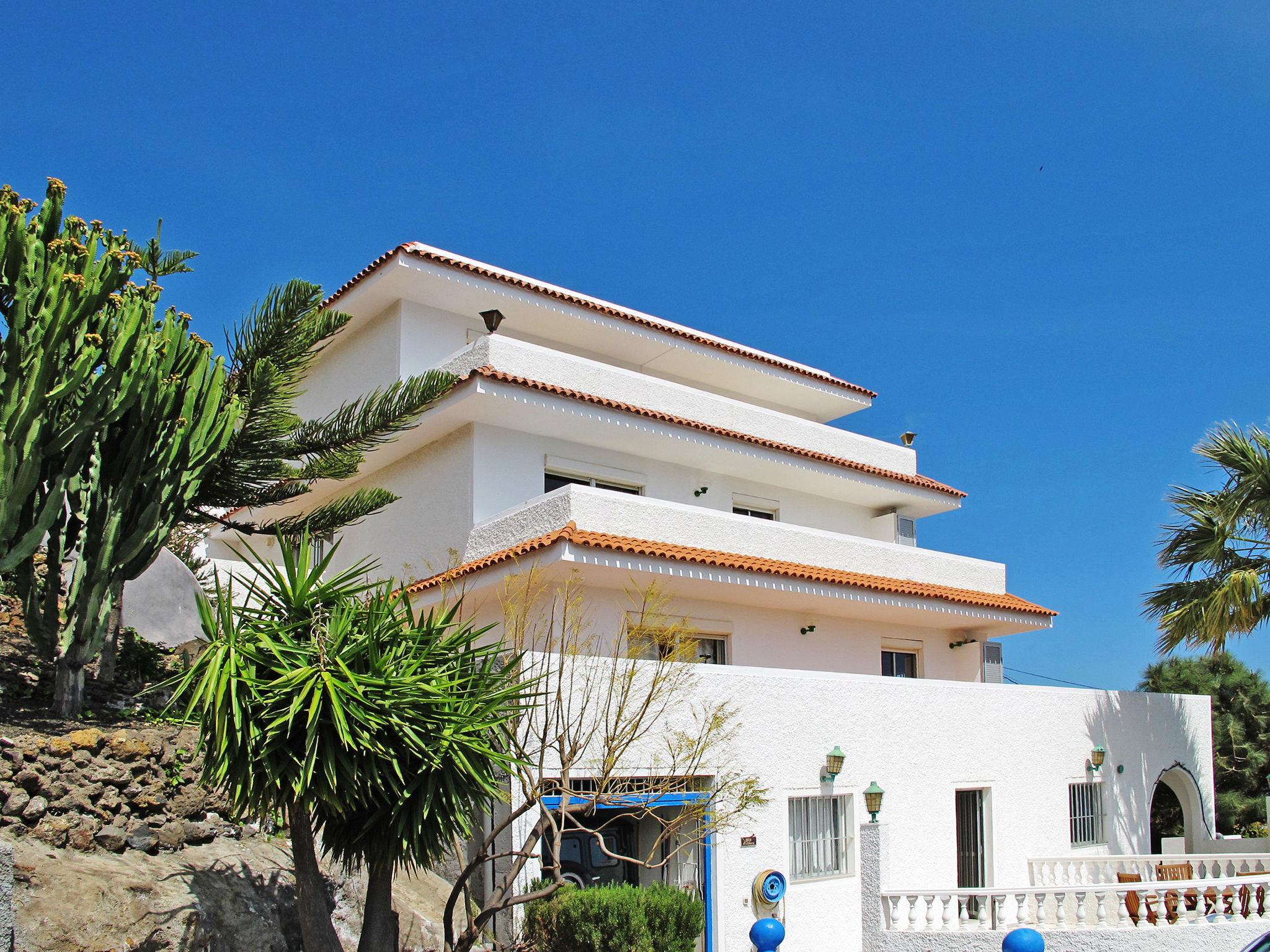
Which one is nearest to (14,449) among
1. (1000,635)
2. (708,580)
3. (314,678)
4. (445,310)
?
(314,678)

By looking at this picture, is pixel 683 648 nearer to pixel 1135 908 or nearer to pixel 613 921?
pixel 613 921

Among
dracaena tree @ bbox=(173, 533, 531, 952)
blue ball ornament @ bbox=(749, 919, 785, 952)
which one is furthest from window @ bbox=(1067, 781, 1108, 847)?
dracaena tree @ bbox=(173, 533, 531, 952)

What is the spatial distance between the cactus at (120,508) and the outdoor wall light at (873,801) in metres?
9.81

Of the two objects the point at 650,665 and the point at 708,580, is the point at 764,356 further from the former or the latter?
the point at 650,665

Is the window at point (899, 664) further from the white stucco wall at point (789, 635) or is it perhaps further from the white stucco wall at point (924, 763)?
the white stucco wall at point (924, 763)

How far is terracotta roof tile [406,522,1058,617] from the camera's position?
15750mm

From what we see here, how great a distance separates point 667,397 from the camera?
20781 millimetres

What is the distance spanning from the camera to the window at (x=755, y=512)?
74.2ft

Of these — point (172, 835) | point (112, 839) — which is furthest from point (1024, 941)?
point (112, 839)

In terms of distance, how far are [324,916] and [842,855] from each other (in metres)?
8.72

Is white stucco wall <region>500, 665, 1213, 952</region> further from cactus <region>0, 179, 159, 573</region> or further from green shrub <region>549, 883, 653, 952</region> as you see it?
cactus <region>0, 179, 159, 573</region>

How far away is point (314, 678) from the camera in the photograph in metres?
9.12

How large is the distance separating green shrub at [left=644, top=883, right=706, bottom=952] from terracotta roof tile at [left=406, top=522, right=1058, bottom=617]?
453 cm

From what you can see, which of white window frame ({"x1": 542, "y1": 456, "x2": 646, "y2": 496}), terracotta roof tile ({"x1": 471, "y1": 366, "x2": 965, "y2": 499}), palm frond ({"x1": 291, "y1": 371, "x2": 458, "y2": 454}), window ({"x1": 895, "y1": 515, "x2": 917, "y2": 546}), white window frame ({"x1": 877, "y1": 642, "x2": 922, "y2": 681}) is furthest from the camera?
window ({"x1": 895, "y1": 515, "x2": 917, "y2": 546})
